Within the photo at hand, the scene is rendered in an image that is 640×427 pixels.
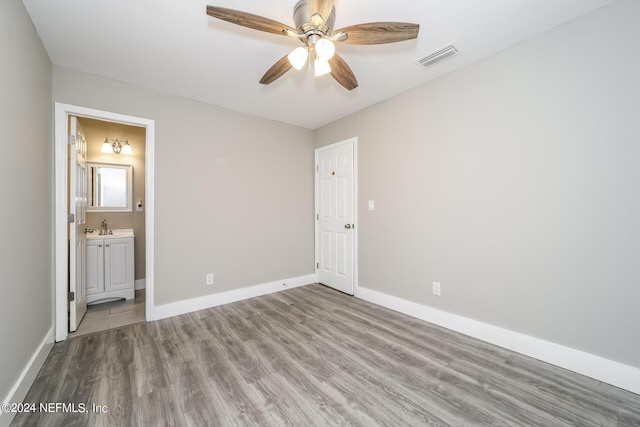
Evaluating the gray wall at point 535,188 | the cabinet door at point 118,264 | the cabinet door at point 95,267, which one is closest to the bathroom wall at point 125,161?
the cabinet door at point 118,264

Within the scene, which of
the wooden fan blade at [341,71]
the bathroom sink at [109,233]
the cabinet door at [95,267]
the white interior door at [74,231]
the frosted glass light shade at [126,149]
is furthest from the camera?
the frosted glass light shade at [126,149]

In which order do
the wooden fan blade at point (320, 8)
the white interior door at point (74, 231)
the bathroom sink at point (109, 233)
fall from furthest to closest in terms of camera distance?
the bathroom sink at point (109, 233) < the white interior door at point (74, 231) < the wooden fan blade at point (320, 8)

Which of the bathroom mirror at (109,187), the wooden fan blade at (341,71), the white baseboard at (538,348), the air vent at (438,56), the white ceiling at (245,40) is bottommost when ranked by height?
the white baseboard at (538,348)

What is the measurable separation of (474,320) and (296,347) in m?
1.63

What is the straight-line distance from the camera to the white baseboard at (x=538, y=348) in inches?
64.3

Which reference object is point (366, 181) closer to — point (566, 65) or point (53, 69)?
point (566, 65)

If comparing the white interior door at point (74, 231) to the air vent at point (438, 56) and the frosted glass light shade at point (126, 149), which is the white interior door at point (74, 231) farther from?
the air vent at point (438, 56)

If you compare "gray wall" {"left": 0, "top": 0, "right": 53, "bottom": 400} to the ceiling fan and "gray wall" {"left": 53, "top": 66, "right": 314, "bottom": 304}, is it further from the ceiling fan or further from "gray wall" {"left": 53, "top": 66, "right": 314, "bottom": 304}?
the ceiling fan

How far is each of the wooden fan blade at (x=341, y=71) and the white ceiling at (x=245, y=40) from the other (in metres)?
0.25

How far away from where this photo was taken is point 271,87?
271 cm

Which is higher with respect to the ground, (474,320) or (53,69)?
(53,69)

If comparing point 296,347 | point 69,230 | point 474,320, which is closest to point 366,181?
point 474,320

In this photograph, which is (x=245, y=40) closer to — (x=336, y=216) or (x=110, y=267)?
(x=336, y=216)

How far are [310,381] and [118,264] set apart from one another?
3.05 meters
